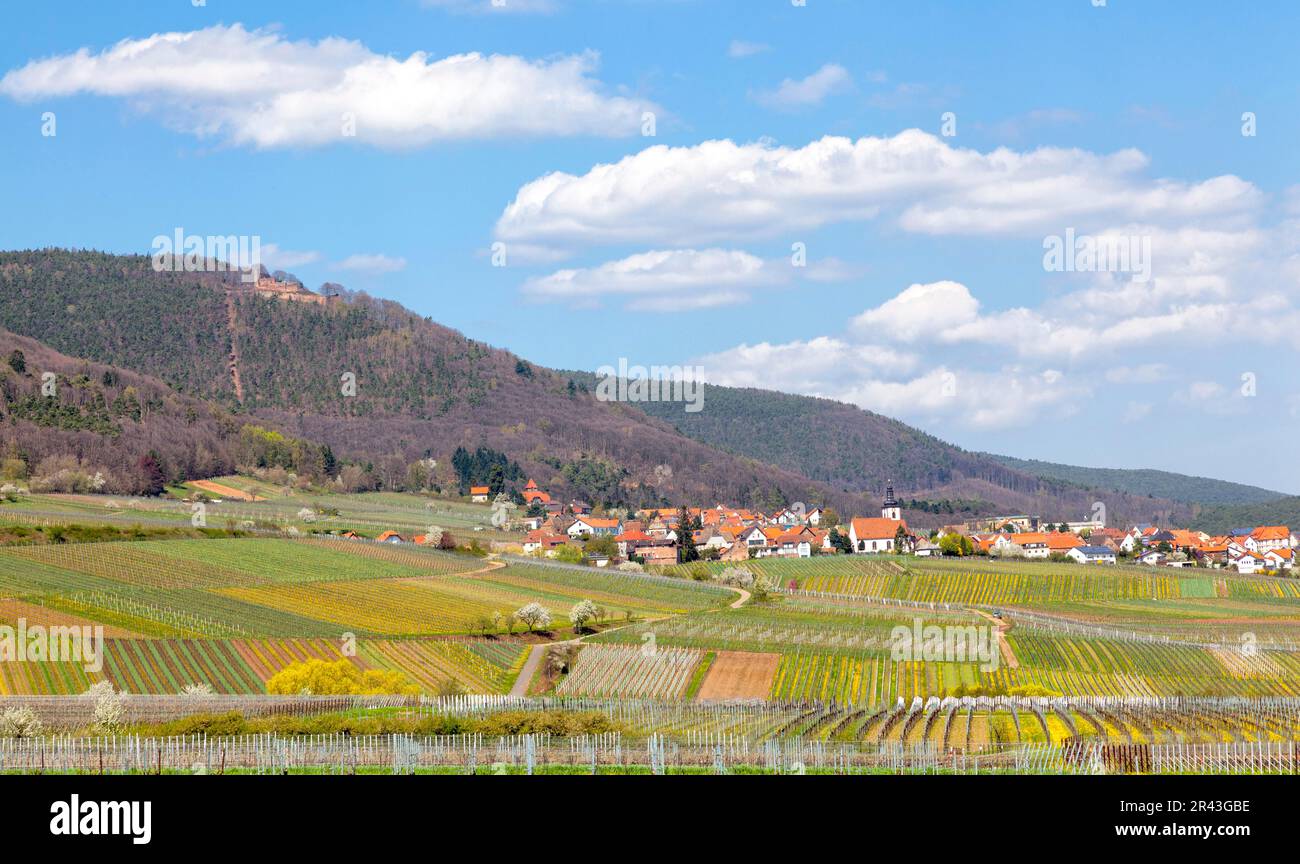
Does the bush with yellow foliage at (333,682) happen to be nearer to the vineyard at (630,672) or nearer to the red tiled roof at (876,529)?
the vineyard at (630,672)

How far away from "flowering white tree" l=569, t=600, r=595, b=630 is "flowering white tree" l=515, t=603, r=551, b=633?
1.66 m

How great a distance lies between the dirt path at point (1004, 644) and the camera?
249 feet

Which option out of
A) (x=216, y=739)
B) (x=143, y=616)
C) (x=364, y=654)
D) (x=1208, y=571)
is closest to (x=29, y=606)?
(x=143, y=616)

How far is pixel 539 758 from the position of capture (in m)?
46.0

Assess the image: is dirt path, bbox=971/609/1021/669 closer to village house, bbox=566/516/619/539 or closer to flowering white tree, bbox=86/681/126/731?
flowering white tree, bbox=86/681/126/731

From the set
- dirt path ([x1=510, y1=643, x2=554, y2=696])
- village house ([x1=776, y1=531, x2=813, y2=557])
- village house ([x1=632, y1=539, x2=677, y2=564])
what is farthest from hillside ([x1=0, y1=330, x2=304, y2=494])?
dirt path ([x1=510, y1=643, x2=554, y2=696])

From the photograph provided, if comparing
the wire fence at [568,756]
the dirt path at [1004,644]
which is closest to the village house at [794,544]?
the dirt path at [1004,644]

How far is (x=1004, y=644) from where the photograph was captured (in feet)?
267

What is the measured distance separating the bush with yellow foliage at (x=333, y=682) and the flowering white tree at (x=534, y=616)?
22552 mm

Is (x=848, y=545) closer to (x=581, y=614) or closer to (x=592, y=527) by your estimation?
(x=592, y=527)

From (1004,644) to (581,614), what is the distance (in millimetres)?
24170
